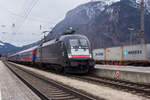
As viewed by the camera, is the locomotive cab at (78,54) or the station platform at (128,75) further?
the locomotive cab at (78,54)

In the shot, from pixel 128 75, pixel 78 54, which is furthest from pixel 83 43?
pixel 128 75

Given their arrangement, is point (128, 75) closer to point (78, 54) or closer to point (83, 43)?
A: point (78, 54)

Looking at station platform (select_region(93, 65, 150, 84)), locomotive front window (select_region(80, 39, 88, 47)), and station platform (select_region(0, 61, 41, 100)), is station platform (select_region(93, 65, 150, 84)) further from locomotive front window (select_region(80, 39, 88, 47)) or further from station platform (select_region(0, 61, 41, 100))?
station platform (select_region(0, 61, 41, 100))

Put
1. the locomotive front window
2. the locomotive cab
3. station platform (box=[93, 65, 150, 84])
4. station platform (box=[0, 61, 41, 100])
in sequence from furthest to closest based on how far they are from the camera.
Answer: the locomotive front window < the locomotive cab < station platform (box=[93, 65, 150, 84]) < station platform (box=[0, 61, 41, 100])

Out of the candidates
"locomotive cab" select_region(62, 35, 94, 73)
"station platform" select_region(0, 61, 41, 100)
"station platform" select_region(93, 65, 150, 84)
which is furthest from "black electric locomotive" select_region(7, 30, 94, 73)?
"station platform" select_region(0, 61, 41, 100)

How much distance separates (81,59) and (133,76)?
4.40 meters

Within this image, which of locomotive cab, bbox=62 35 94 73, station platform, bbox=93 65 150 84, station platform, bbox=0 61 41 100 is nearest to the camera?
station platform, bbox=0 61 41 100

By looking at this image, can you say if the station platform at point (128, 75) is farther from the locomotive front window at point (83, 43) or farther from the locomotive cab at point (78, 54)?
the locomotive front window at point (83, 43)

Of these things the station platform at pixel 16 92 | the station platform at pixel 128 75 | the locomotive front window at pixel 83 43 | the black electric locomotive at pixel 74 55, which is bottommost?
the station platform at pixel 16 92

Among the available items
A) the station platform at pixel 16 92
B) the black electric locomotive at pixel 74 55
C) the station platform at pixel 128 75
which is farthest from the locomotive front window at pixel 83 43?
the station platform at pixel 16 92

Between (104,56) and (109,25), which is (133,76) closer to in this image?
(104,56)

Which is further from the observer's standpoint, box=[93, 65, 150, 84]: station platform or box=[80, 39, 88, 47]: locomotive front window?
box=[80, 39, 88, 47]: locomotive front window

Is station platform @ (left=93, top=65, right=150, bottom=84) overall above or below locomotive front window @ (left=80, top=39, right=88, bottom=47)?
below

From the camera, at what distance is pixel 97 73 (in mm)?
17219
